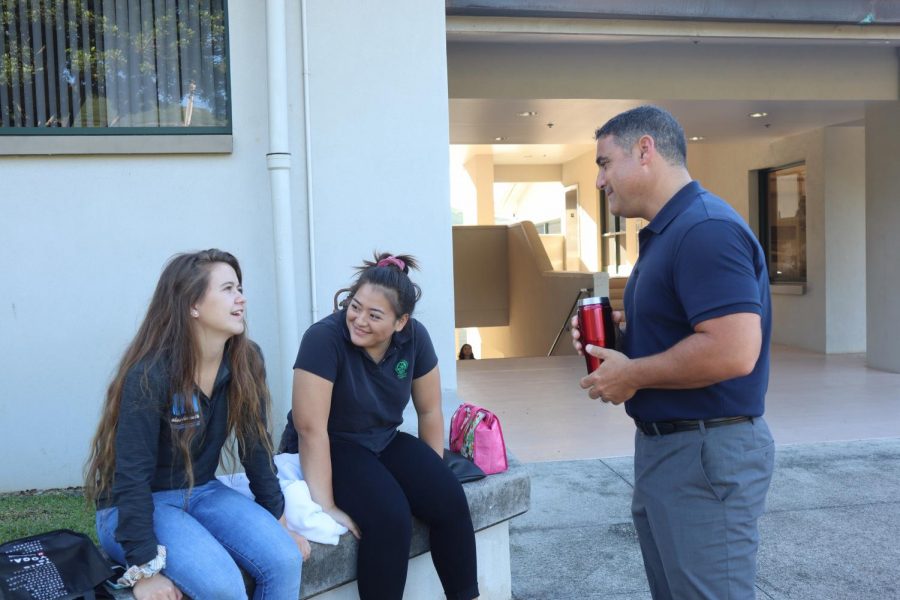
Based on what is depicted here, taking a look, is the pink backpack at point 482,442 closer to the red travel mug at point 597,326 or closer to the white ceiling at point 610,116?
the red travel mug at point 597,326

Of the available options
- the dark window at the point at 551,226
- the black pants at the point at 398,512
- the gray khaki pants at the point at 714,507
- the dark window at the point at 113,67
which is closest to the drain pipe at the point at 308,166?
the dark window at the point at 113,67

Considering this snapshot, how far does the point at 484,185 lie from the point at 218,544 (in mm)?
18769

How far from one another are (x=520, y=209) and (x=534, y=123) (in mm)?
19301

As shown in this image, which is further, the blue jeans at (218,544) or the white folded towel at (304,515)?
the white folded towel at (304,515)

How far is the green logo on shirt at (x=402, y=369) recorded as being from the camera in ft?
10.4

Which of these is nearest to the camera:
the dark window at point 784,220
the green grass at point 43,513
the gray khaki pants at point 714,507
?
the gray khaki pants at point 714,507

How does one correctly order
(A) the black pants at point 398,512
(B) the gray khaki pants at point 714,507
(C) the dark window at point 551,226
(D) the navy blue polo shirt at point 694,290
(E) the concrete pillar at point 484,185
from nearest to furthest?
(D) the navy blue polo shirt at point 694,290
(B) the gray khaki pants at point 714,507
(A) the black pants at point 398,512
(E) the concrete pillar at point 484,185
(C) the dark window at point 551,226

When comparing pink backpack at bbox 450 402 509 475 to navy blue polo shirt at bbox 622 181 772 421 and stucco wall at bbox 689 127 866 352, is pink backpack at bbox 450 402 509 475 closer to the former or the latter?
navy blue polo shirt at bbox 622 181 772 421

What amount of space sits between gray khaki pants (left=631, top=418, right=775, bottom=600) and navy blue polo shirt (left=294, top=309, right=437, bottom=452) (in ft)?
4.22

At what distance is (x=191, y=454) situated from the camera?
2699 mm

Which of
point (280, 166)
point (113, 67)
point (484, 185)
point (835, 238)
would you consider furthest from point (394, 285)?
point (484, 185)

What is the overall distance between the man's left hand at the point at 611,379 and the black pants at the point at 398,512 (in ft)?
3.32

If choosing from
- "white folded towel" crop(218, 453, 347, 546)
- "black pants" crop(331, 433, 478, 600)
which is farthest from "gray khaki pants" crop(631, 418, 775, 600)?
"white folded towel" crop(218, 453, 347, 546)

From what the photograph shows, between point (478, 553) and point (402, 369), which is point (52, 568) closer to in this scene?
point (402, 369)
